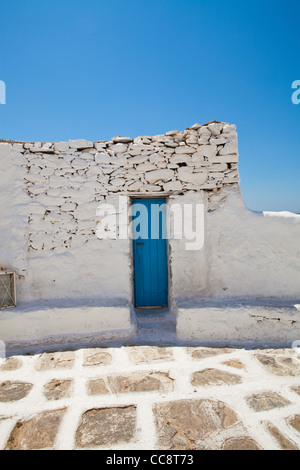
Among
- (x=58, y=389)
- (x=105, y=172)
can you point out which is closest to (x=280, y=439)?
(x=58, y=389)

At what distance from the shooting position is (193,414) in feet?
7.28

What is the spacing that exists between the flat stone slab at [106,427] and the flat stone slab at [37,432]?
0.20 m

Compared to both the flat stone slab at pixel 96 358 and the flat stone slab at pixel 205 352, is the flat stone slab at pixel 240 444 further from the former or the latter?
the flat stone slab at pixel 96 358

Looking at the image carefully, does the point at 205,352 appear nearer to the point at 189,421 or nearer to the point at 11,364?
the point at 189,421

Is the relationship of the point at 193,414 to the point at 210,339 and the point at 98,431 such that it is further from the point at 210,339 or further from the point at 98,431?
the point at 210,339

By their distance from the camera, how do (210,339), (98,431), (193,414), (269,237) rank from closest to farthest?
(98,431) → (193,414) → (210,339) → (269,237)

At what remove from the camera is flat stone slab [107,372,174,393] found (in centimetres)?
257

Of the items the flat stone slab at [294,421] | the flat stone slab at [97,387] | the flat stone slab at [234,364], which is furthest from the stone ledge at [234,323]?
the flat stone slab at [294,421]

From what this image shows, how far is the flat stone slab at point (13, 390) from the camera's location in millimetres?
2490

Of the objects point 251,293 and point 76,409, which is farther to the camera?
point 251,293

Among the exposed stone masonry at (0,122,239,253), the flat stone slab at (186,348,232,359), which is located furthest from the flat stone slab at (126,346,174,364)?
the exposed stone masonry at (0,122,239,253)

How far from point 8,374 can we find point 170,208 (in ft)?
9.76

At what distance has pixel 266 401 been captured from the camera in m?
2.37

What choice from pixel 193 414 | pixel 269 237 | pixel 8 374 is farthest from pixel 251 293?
pixel 8 374
